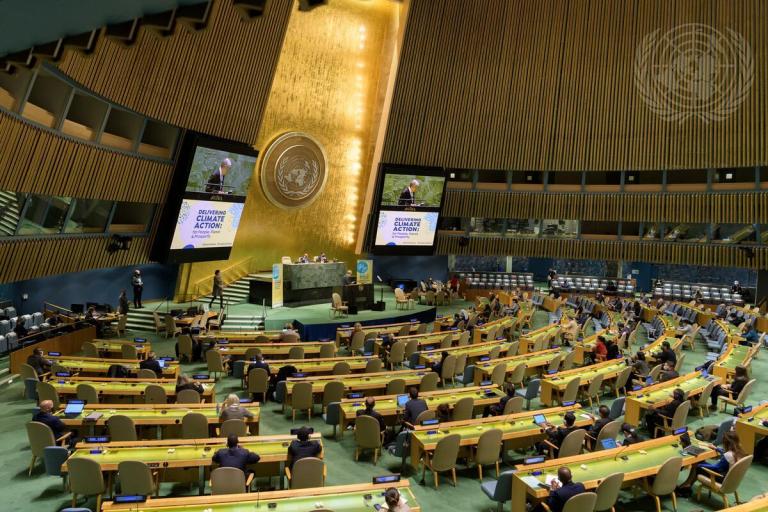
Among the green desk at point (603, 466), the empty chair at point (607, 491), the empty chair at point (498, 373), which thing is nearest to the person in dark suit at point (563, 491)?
the green desk at point (603, 466)

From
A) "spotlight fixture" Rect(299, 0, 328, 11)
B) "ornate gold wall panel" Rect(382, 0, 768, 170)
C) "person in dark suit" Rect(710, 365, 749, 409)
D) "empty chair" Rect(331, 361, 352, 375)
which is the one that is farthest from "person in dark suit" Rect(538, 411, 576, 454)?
"ornate gold wall panel" Rect(382, 0, 768, 170)

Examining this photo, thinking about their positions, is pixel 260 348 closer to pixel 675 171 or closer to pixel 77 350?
pixel 77 350

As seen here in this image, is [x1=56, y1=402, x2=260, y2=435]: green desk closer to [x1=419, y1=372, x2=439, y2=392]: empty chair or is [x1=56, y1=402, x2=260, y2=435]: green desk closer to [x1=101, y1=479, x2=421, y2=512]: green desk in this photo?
[x1=101, y1=479, x2=421, y2=512]: green desk

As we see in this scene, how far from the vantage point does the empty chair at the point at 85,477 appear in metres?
6.15

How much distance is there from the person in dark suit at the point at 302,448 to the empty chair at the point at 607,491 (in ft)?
10.4

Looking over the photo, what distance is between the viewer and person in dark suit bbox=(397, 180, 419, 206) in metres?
23.3

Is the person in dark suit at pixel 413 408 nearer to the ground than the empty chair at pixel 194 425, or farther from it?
farther from it

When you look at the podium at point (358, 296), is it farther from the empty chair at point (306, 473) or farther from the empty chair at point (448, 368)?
the empty chair at point (306, 473)

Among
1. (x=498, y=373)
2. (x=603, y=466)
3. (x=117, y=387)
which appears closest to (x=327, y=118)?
(x=498, y=373)

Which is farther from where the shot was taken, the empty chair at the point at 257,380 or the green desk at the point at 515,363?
the green desk at the point at 515,363

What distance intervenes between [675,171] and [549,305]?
8333 millimetres

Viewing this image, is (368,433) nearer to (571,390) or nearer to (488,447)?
(488,447)

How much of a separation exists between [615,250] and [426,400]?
62.3 ft

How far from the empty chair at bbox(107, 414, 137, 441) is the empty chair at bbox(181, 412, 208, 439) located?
25.3 inches
